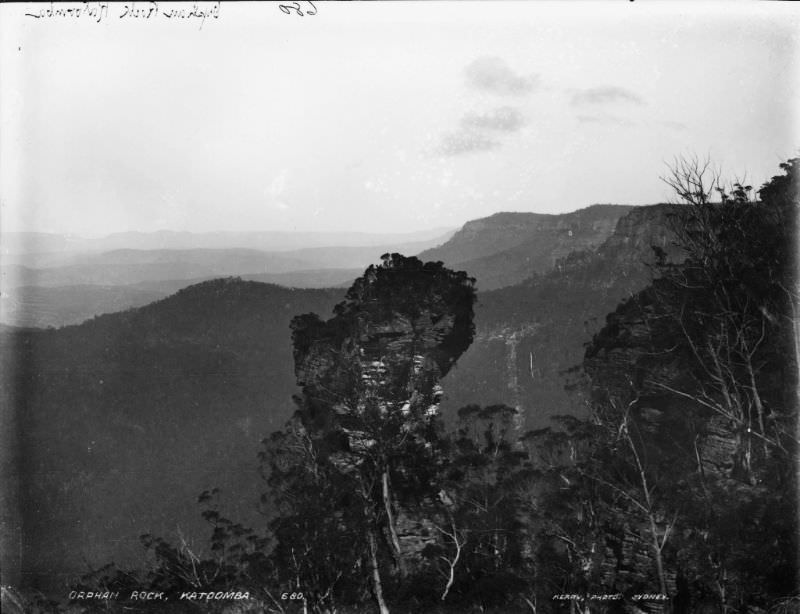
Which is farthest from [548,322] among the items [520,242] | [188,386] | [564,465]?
[564,465]

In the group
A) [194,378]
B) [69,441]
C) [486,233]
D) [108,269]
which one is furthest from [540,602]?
[108,269]

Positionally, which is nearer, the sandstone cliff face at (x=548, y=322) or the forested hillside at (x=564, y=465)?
the forested hillside at (x=564, y=465)

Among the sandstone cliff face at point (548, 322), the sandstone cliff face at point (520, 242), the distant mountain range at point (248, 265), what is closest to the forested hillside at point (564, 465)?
the sandstone cliff face at point (548, 322)

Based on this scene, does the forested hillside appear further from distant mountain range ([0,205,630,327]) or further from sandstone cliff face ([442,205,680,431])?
distant mountain range ([0,205,630,327])

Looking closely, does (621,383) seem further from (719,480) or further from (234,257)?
(234,257)

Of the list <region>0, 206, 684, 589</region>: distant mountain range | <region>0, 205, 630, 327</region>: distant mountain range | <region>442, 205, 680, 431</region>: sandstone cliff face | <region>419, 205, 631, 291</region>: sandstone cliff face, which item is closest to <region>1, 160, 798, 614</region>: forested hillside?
<region>0, 206, 684, 589</region>: distant mountain range

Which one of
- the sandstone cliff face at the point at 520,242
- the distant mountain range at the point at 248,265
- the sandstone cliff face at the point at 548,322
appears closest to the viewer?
the sandstone cliff face at the point at 548,322

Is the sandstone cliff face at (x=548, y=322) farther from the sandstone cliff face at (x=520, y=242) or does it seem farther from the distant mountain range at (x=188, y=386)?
the sandstone cliff face at (x=520, y=242)

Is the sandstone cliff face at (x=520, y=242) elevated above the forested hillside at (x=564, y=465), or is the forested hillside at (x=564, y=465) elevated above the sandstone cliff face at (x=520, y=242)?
the sandstone cliff face at (x=520, y=242)
